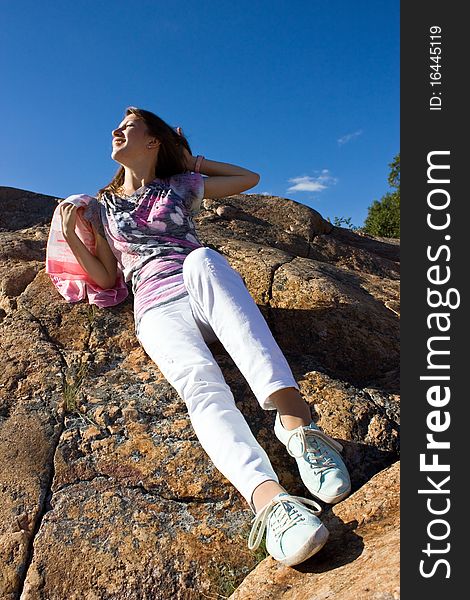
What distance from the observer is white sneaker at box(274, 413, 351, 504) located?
2.29 metres

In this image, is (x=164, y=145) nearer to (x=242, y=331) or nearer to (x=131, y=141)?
(x=131, y=141)

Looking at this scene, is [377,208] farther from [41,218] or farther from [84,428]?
[84,428]

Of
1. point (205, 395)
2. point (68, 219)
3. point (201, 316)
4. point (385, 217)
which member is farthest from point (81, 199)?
point (385, 217)

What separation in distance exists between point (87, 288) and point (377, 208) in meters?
20.0

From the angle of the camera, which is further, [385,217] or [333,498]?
[385,217]

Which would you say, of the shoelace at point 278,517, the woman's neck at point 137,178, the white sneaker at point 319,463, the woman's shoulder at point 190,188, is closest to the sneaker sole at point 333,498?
the white sneaker at point 319,463

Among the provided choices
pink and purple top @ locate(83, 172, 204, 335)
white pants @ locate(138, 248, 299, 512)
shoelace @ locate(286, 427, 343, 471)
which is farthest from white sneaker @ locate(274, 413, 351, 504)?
pink and purple top @ locate(83, 172, 204, 335)

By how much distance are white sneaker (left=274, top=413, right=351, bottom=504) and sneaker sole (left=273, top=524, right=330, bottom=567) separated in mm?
374

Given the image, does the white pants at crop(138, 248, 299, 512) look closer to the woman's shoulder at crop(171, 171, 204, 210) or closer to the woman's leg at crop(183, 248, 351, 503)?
the woman's leg at crop(183, 248, 351, 503)

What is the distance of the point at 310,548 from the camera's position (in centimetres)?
189

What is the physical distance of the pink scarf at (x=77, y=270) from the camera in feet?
11.8

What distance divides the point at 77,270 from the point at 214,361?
57.5 inches

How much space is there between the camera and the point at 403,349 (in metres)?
2.18

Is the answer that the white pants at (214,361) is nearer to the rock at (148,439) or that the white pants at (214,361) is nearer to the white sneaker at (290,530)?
the white sneaker at (290,530)
